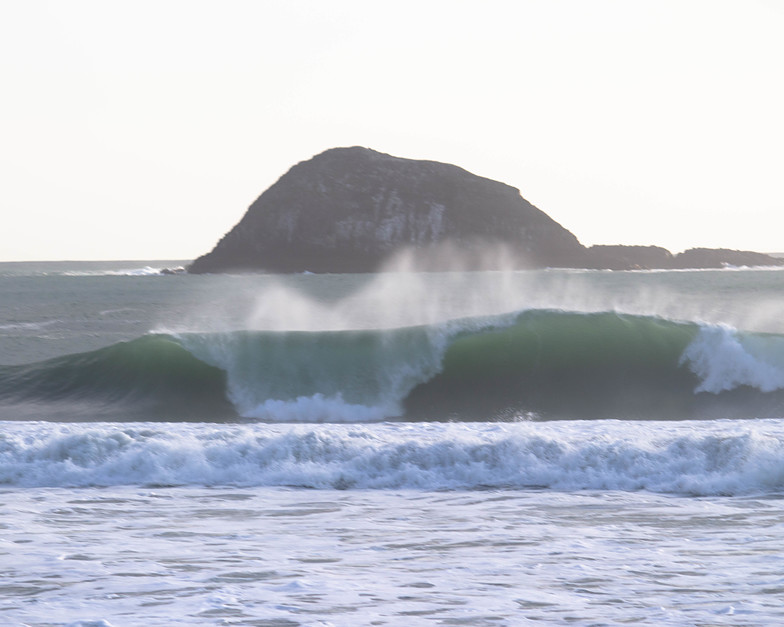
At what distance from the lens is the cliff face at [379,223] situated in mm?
85062

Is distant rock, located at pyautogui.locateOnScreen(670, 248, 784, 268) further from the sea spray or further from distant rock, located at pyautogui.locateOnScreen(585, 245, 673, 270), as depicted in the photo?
the sea spray

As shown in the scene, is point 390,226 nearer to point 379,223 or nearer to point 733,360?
point 379,223

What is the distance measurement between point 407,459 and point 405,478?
1.20 ft

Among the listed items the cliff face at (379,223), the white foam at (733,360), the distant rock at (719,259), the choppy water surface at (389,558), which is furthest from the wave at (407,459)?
the distant rock at (719,259)

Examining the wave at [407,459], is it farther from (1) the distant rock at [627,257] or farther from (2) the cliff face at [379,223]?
(1) the distant rock at [627,257]

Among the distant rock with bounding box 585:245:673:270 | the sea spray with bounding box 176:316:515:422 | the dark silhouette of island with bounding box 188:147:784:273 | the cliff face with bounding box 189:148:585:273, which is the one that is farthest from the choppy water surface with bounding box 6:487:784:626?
the distant rock with bounding box 585:245:673:270

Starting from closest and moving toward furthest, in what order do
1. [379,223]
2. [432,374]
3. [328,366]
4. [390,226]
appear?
[432,374] < [328,366] < [390,226] < [379,223]

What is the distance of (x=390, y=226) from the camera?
8725 cm

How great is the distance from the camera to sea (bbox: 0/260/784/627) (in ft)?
16.4

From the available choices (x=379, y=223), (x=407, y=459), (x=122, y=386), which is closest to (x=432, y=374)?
(x=122, y=386)

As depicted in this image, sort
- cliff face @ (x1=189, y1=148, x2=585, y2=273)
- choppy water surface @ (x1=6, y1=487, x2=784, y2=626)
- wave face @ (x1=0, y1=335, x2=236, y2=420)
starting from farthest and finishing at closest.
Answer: cliff face @ (x1=189, y1=148, x2=585, y2=273) → wave face @ (x1=0, y1=335, x2=236, y2=420) → choppy water surface @ (x1=6, y1=487, x2=784, y2=626)

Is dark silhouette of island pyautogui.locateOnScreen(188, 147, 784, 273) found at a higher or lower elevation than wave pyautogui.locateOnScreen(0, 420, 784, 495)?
higher

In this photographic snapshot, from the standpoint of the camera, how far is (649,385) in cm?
1529

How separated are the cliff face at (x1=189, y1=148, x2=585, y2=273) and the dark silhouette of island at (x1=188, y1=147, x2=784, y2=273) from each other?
0.09m
